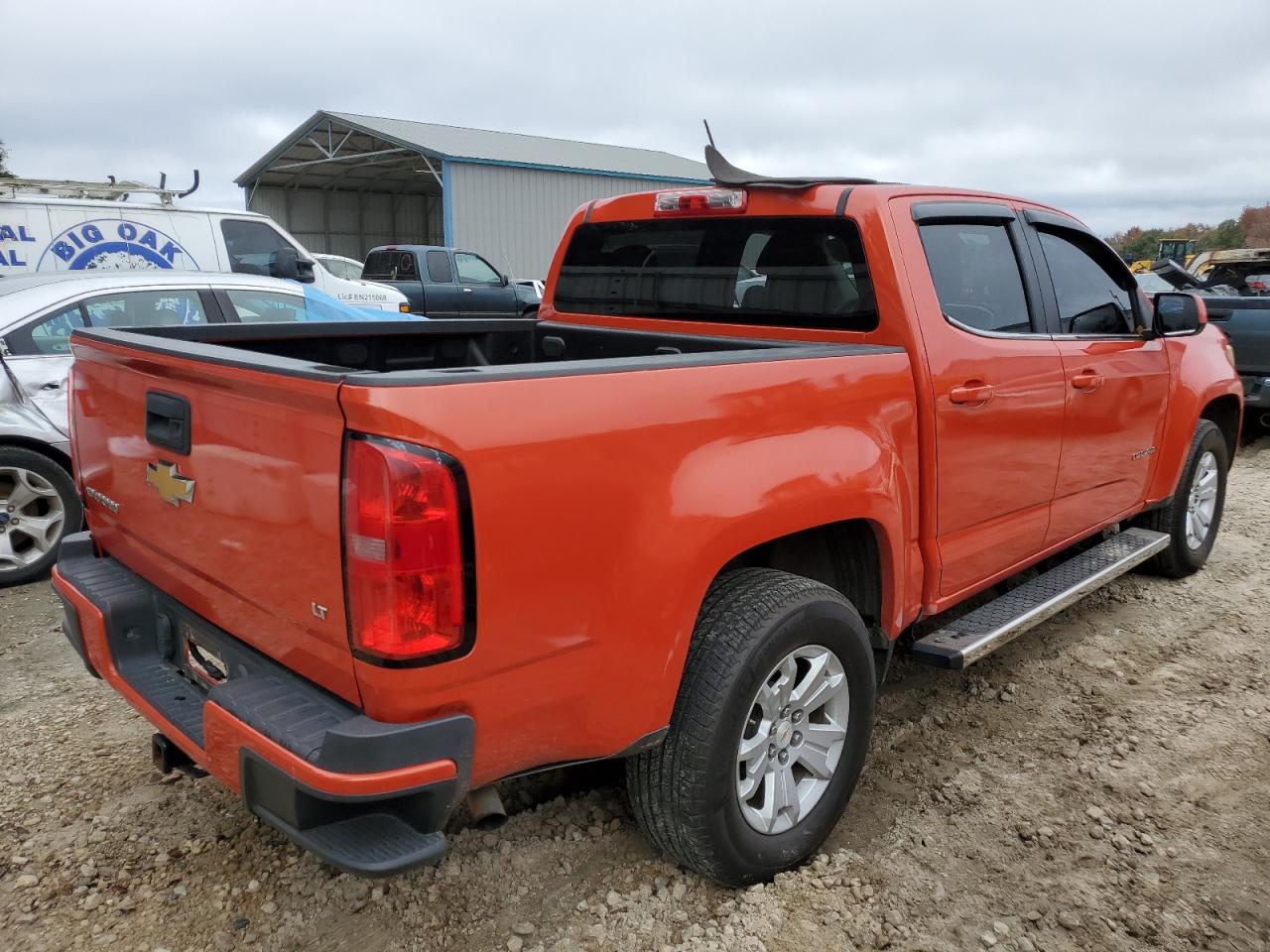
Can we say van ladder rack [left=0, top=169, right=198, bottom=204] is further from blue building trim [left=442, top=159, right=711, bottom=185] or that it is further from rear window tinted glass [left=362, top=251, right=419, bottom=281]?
blue building trim [left=442, top=159, right=711, bottom=185]

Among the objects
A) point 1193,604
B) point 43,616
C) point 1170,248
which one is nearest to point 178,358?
point 43,616

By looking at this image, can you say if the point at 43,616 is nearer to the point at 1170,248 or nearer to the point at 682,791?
the point at 682,791

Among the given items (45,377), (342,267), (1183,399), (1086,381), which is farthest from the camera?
(342,267)

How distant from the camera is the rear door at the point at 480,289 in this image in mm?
17156

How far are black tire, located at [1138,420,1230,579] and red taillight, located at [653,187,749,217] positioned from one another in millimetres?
2828

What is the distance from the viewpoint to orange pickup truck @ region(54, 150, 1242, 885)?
1858mm

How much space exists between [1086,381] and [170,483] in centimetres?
316

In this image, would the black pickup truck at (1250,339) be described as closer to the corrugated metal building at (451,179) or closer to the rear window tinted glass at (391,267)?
the rear window tinted glass at (391,267)

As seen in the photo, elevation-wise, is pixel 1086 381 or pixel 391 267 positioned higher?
pixel 391 267

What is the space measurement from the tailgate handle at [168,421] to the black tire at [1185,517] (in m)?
A: 4.40

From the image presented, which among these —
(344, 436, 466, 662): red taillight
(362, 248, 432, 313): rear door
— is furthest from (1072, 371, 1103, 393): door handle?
(362, 248, 432, 313): rear door

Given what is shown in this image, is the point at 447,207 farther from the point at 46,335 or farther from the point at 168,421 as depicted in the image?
the point at 168,421

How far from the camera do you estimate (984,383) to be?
3.12 metres

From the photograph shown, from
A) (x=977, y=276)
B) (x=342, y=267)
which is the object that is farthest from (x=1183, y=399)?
(x=342, y=267)
